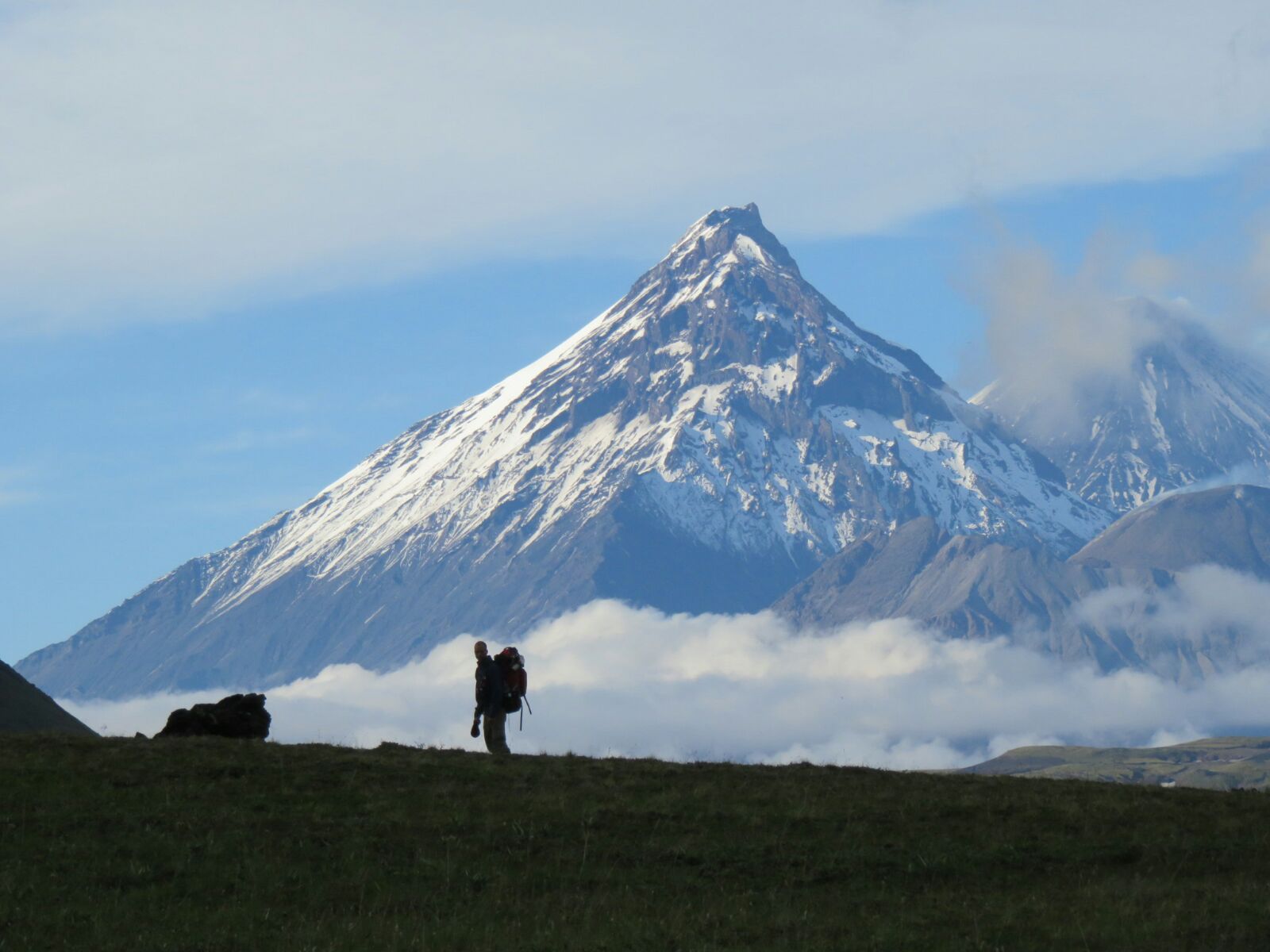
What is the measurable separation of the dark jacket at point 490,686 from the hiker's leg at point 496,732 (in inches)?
5.2

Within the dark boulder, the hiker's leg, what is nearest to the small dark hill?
the dark boulder

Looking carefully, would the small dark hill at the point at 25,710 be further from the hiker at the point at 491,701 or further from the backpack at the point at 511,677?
the backpack at the point at 511,677

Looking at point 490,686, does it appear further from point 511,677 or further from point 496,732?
point 496,732

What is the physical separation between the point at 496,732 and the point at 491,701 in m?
0.68

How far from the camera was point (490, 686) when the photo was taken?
139 feet

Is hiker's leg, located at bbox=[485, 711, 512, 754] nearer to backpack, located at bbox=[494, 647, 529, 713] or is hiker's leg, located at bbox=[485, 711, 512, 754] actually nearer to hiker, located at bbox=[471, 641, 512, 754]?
hiker, located at bbox=[471, 641, 512, 754]

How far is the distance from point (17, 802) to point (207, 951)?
9531 mm

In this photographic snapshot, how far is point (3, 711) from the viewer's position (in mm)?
53688

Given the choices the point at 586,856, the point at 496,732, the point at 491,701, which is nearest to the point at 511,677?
the point at 491,701

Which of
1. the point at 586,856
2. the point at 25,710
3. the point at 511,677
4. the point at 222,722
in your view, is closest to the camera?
the point at 586,856

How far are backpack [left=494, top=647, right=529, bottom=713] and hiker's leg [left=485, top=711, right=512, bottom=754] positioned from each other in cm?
28

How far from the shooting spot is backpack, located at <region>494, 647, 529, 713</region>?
138 ft

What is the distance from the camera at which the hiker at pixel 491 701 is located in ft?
138

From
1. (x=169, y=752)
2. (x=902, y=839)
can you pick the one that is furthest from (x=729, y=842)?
(x=169, y=752)
